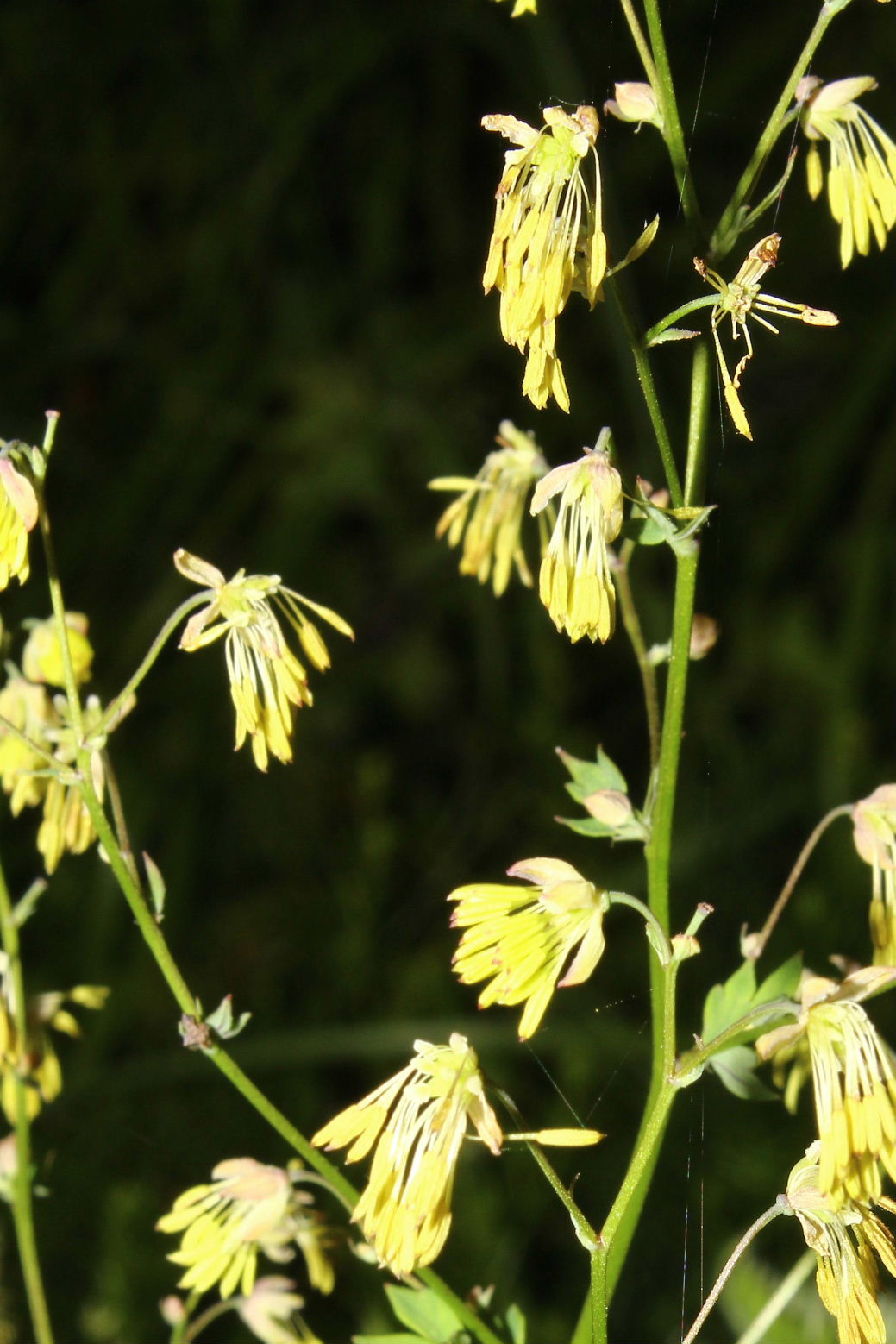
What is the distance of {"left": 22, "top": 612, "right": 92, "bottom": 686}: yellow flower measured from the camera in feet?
4.97

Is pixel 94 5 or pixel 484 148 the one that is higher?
pixel 94 5

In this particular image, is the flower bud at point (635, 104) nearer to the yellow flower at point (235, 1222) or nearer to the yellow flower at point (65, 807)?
the yellow flower at point (65, 807)

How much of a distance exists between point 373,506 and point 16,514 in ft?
10.5

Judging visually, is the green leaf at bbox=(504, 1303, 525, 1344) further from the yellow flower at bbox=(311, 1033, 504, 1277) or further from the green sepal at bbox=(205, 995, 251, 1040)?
the green sepal at bbox=(205, 995, 251, 1040)

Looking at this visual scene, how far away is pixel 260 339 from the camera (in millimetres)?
4582

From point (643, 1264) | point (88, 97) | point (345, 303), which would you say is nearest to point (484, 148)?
point (345, 303)

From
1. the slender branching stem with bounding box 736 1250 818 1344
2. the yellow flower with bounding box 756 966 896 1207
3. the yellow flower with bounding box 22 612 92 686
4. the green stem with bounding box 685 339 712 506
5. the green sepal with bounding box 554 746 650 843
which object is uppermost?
the green stem with bounding box 685 339 712 506

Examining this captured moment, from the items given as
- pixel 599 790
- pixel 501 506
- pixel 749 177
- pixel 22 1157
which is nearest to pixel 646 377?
pixel 749 177

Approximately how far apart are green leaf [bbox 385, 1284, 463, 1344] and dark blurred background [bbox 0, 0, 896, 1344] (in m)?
1.83

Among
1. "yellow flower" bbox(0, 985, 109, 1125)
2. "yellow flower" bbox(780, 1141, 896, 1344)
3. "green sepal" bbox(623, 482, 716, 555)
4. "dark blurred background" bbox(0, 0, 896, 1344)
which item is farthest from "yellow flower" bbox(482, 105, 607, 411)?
"dark blurred background" bbox(0, 0, 896, 1344)

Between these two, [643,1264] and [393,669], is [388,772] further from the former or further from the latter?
[643,1264]

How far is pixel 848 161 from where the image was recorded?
1.36m

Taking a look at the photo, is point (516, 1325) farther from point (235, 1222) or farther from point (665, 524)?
point (665, 524)

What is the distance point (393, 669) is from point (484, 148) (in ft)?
5.86
